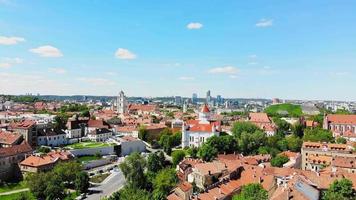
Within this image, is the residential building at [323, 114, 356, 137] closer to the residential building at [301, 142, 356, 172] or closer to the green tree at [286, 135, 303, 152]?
the green tree at [286, 135, 303, 152]

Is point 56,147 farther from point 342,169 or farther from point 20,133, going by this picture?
point 342,169

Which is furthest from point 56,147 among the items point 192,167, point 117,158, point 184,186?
point 184,186

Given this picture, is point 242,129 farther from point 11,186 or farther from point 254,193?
point 11,186

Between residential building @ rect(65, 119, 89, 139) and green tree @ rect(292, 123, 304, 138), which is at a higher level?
residential building @ rect(65, 119, 89, 139)

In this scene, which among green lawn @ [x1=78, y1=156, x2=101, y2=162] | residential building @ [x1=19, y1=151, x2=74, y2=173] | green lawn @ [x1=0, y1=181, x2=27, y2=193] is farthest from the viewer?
green lawn @ [x1=78, y1=156, x2=101, y2=162]

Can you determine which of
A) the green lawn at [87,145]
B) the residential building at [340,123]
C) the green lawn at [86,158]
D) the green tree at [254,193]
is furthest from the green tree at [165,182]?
the residential building at [340,123]

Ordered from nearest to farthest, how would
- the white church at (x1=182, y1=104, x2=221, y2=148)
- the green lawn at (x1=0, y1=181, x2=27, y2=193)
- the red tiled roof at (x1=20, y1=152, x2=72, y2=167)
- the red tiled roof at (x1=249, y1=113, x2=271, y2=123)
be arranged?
the green lawn at (x1=0, y1=181, x2=27, y2=193)
the red tiled roof at (x1=20, y1=152, x2=72, y2=167)
the white church at (x1=182, y1=104, x2=221, y2=148)
the red tiled roof at (x1=249, y1=113, x2=271, y2=123)

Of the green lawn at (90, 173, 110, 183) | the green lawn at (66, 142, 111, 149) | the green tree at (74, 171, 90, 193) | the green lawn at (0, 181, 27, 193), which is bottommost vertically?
the green lawn at (0, 181, 27, 193)

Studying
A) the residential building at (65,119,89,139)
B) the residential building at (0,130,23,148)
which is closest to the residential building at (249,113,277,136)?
the residential building at (65,119,89,139)
